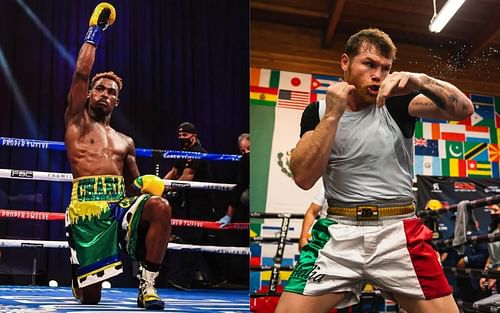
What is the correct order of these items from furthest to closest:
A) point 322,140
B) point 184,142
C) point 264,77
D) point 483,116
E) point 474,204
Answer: point 483,116 < point 264,77 < point 474,204 < point 184,142 < point 322,140

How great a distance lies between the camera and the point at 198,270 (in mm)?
2449

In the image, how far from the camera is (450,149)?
6.23m

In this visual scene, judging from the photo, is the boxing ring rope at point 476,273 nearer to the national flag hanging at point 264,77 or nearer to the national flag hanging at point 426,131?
the national flag hanging at point 426,131

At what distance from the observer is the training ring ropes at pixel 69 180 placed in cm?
207

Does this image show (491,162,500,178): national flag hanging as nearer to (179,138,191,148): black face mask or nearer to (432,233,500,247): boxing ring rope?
(432,233,500,247): boxing ring rope

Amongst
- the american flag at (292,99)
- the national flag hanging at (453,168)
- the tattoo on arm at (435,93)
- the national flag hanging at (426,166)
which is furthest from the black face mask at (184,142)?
the national flag hanging at (453,168)

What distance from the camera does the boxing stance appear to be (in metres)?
2.17

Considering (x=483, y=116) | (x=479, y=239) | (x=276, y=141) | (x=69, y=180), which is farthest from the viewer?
(x=483, y=116)

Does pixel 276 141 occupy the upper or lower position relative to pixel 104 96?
upper

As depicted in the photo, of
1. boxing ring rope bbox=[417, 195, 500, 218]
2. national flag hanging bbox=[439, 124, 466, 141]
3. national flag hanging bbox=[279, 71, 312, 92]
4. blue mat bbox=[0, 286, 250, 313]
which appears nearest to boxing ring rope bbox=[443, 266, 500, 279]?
boxing ring rope bbox=[417, 195, 500, 218]

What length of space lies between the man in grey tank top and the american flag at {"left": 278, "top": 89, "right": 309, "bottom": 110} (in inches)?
166

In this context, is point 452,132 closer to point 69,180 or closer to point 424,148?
point 424,148

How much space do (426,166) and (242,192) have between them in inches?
163

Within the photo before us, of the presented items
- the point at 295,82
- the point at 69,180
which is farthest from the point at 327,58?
the point at 69,180
